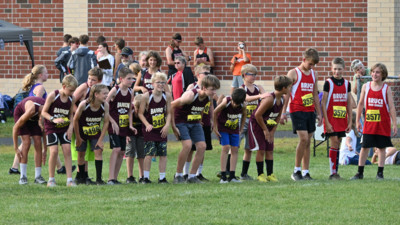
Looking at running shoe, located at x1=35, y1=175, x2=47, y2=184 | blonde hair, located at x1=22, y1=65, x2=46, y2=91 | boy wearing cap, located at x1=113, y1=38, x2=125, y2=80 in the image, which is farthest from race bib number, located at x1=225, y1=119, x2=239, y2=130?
boy wearing cap, located at x1=113, y1=38, x2=125, y2=80

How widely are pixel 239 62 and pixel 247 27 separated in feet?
4.29

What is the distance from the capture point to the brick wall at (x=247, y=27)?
22.4m

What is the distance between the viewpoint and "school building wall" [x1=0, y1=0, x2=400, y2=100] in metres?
22.4

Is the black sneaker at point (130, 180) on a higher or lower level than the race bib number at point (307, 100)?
lower

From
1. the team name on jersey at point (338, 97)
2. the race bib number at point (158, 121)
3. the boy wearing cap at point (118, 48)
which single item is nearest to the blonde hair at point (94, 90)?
the race bib number at point (158, 121)

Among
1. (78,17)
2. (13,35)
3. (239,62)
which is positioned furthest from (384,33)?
(13,35)

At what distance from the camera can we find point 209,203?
31.1 ft

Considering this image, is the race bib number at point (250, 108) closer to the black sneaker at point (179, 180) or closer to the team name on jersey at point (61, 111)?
the black sneaker at point (179, 180)

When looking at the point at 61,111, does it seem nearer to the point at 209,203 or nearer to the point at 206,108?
the point at 206,108

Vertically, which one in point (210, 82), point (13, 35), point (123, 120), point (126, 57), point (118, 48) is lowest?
point (123, 120)

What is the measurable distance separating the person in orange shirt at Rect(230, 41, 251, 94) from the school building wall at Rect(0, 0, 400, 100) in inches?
33.4

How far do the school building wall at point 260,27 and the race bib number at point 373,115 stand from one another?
978cm

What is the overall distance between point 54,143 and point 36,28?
39.7 feet

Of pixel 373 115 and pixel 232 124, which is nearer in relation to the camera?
pixel 232 124
